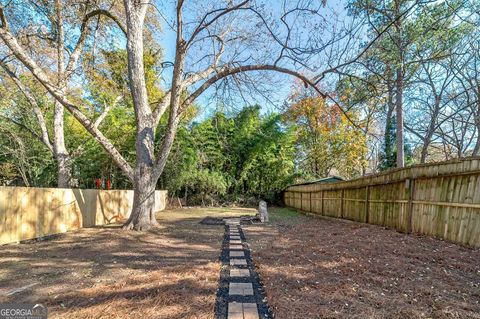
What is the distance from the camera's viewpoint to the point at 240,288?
254 centimetres

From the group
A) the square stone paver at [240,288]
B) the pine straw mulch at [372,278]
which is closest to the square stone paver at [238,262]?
A: the pine straw mulch at [372,278]

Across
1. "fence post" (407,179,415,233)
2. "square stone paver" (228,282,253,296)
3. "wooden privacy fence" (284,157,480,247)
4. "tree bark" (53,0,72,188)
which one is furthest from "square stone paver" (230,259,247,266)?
"tree bark" (53,0,72,188)

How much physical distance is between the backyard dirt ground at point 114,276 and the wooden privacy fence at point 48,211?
0.32 metres

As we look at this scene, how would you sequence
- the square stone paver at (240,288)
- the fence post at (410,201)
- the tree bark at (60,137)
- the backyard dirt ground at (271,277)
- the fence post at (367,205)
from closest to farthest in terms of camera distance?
the backyard dirt ground at (271,277)
the square stone paver at (240,288)
the fence post at (410,201)
the fence post at (367,205)
the tree bark at (60,137)

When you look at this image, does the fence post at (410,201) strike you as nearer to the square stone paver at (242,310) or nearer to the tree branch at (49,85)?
the square stone paver at (242,310)

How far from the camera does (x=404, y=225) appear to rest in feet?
16.9

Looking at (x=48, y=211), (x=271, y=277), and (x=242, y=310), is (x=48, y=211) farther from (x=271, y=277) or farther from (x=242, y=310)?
(x=242, y=310)

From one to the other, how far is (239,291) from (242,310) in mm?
398

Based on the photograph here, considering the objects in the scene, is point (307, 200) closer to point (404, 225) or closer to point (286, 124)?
point (404, 225)

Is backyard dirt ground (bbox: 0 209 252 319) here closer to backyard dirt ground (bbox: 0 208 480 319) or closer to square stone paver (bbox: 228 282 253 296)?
backyard dirt ground (bbox: 0 208 480 319)

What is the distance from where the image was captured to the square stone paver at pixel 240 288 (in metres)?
2.41

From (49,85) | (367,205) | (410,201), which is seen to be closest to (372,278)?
(410,201)

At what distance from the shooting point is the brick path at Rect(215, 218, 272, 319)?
2.02 m

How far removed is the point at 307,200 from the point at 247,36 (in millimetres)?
7526
